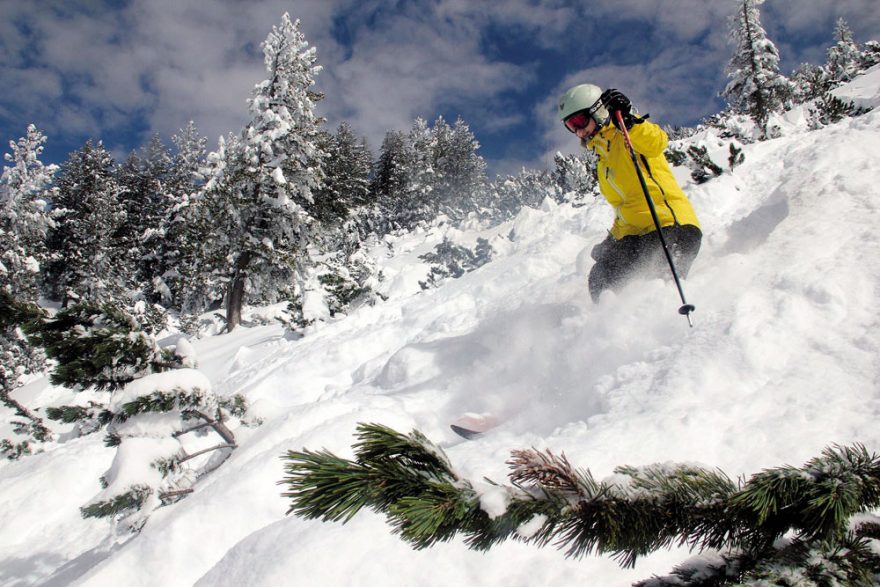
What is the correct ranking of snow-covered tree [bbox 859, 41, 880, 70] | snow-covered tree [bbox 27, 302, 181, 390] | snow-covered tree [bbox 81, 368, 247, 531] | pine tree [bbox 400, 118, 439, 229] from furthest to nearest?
pine tree [bbox 400, 118, 439, 229] < snow-covered tree [bbox 859, 41, 880, 70] < snow-covered tree [bbox 27, 302, 181, 390] < snow-covered tree [bbox 81, 368, 247, 531]

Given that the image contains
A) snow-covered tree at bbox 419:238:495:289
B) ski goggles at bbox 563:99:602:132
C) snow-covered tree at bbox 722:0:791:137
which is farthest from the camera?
snow-covered tree at bbox 722:0:791:137

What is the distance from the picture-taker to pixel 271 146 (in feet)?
71.5

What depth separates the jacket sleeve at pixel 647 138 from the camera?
4.93 m

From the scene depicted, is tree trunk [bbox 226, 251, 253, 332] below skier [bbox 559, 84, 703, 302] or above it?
above

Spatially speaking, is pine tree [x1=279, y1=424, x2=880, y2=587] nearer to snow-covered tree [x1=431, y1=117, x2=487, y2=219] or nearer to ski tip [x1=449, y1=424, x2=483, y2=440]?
ski tip [x1=449, y1=424, x2=483, y2=440]

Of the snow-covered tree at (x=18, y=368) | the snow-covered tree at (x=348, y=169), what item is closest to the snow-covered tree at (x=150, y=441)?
the snow-covered tree at (x=18, y=368)

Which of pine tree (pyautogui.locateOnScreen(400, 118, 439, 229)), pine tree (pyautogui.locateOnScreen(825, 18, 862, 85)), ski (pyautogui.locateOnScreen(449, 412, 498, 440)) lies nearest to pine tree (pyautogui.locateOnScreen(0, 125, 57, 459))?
ski (pyautogui.locateOnScreen(449, 412, 498, 440))

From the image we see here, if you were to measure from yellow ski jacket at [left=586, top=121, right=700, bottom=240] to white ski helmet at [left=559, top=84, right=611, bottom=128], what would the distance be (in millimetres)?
133

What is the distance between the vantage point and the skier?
4.94 meters

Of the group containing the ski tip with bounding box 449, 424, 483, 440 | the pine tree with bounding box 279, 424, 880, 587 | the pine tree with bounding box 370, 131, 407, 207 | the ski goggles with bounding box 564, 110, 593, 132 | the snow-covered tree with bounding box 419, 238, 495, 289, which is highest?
the pine tree with bounding box 370, 131, 407, 207

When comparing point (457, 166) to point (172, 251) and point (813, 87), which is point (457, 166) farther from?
point (813, 87)

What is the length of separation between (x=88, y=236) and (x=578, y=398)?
44.3 metres

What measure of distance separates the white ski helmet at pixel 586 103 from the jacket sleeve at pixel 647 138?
0.38 metres

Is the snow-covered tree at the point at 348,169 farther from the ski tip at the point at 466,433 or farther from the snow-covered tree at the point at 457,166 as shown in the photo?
the ski tip at the point at 466,433
